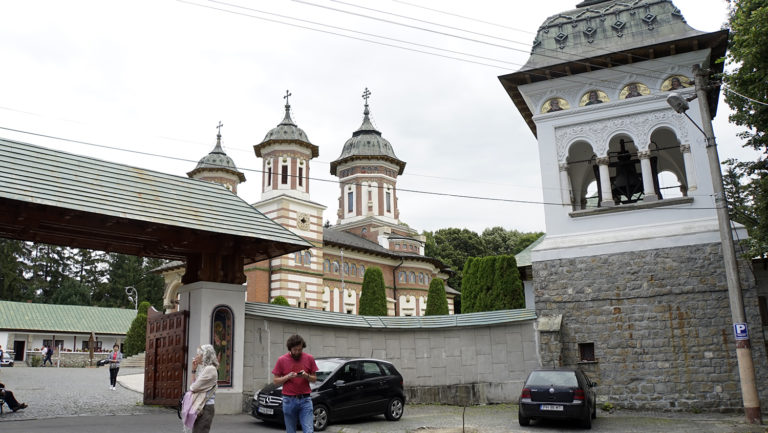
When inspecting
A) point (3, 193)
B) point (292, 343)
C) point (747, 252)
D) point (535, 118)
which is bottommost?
point (292, 343)

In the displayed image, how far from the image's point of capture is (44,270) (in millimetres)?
65500

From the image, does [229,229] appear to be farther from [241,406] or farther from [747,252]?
[747,252]

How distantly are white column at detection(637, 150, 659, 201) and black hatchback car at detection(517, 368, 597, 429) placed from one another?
603cm

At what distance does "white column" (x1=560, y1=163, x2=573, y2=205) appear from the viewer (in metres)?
16.2

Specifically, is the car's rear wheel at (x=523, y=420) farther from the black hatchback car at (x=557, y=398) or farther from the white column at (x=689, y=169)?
the white column at (x=689, y=169)

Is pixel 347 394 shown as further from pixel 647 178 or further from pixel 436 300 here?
pixel 436 300

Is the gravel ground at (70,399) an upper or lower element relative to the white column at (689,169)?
lower

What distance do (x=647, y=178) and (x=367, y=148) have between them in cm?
4156

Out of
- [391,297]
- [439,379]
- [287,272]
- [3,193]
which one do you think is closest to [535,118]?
[439,379]

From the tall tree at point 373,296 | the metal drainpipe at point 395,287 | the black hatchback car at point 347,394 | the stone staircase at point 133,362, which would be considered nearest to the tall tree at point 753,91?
the black hatchback car at point 347,394

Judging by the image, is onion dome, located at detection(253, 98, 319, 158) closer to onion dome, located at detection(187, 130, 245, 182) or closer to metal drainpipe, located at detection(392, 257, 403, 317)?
onion dome, located at detection(187, 130, 245, 182)

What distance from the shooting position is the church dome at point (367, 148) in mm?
55562

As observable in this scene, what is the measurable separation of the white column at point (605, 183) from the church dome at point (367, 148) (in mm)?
39692

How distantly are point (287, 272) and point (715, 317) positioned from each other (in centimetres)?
3172
